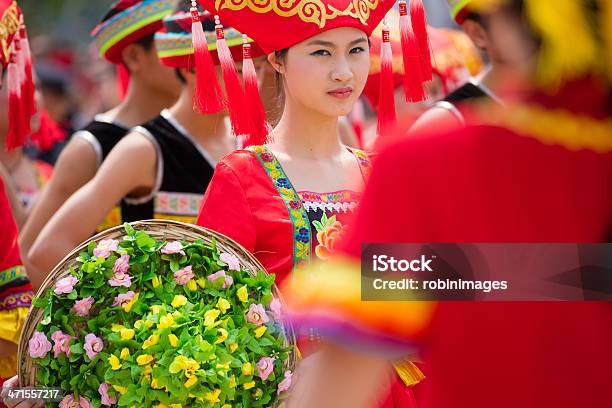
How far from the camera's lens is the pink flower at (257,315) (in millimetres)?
2154

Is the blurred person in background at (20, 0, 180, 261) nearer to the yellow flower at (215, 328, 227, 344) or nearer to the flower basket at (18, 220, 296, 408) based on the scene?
the flower basket at (18, 220, 296, 408)

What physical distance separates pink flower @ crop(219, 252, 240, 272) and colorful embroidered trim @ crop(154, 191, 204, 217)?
1.46 m

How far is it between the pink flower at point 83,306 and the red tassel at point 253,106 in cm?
75

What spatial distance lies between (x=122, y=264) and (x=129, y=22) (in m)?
2.40

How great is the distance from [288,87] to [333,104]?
0.49ft

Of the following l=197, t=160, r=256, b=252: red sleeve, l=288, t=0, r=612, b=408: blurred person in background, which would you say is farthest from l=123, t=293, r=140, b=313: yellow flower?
l=288, t=0, r=612, b=408: blurred person in background

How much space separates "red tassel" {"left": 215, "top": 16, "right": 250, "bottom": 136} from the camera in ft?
9.12

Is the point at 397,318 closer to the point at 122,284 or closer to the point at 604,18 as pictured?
the point at 604,18

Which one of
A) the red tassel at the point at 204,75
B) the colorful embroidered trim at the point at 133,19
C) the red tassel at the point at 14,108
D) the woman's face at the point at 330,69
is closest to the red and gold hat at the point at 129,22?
the colorful embroidered trim at the point at 133,19

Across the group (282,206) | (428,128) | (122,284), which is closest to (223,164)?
(282,206)

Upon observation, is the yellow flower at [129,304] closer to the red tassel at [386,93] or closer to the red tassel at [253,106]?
the red tassel at [253,106]

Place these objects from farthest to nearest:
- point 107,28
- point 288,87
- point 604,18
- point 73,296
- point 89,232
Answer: point 107,28 < point 89,232 < point 288,87 < point 73,296 < point 604,18

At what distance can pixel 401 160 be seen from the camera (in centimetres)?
117

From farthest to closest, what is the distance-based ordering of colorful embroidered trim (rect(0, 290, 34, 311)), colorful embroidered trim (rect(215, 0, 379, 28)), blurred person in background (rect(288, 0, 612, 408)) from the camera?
colorful embroidered trim (rect(0, 290, 34, 311)) → colorful embroidered trim (rect(215, 0, 379, 28)) → blurred person in background (rect(288, 0, 612, 408))
